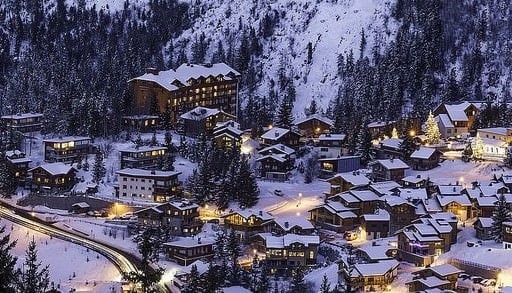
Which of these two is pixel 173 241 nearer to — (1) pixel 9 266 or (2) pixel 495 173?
(2) pixel 495 173

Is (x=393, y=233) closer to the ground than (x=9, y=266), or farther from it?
closer to the ground

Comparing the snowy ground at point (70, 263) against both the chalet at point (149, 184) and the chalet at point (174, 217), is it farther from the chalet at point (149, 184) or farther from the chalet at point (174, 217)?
the chalet at point (149, 184)

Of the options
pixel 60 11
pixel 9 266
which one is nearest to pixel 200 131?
pixel 60 11

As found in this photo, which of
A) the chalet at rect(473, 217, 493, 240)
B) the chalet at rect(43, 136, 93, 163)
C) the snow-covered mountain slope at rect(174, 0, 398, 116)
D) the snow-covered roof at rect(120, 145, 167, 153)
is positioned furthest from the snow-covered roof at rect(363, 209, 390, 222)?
the snow-covered mountain slope at rect(174, 0, 398, 116)

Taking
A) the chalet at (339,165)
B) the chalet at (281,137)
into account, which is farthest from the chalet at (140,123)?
the chalet at (339,165)

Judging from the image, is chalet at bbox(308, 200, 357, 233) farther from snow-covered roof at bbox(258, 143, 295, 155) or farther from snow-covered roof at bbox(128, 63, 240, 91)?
snow-covered roof at bbox(128, 63, 240, 91)

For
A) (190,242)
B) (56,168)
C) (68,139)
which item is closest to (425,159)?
(190,242)
